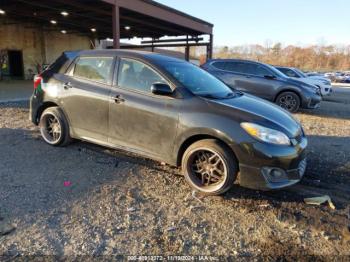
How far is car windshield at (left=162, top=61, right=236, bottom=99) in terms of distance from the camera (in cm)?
413

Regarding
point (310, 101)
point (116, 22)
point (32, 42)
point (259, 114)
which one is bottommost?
point (310, 101)

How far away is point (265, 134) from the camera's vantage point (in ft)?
11.5

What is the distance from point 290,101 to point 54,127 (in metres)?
7.48

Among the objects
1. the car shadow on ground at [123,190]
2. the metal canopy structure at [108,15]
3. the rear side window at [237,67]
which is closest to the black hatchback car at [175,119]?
the car shadow on ground at [123,190]

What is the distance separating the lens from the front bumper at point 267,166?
11.3 feet

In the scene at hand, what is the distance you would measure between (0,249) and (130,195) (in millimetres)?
1480

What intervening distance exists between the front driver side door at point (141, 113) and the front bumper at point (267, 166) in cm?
100

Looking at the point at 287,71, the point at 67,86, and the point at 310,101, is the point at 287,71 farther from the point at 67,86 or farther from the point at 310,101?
the point at 67,86

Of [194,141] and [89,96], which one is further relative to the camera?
[89,96]

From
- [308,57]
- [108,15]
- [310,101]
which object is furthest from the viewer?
[308,57]

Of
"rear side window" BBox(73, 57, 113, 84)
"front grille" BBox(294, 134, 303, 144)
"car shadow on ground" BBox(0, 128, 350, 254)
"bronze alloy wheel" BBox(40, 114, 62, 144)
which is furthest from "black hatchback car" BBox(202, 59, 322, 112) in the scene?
"front grille" BBox(294, 134, 303, 144)

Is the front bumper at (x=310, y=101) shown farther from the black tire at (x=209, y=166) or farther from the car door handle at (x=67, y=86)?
the car door handle at (x=67, y=86)

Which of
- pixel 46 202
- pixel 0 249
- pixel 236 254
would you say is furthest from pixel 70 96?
pixel 236 254

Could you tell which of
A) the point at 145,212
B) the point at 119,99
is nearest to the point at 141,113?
the point at 119,99
